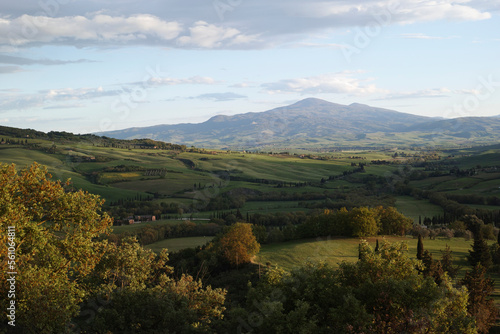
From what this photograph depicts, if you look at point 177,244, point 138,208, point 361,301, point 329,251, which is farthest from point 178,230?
point 361,301

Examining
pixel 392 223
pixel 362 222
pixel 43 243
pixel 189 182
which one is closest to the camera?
pixel 43 243

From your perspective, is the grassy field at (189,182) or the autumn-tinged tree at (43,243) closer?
the autumn-tinged tree at (43,243)

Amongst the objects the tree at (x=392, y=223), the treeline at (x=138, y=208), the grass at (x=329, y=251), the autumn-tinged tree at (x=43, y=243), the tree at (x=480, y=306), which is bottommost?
the treeline at (x=138, y=208)

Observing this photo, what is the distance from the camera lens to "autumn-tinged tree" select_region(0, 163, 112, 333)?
18578 millimetres

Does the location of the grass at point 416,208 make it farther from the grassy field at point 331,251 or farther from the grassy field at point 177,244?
the grassy field at point 177,244

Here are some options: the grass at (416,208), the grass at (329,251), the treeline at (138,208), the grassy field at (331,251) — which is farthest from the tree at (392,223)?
the treeline at (138,208)

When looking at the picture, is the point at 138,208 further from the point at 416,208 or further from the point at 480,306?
the point at 480,306

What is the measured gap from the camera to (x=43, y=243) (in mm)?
19828

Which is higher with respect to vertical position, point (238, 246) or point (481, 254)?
point (481, 254)

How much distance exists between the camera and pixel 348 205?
125m

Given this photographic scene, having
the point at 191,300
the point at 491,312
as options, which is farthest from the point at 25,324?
the point at 491,312

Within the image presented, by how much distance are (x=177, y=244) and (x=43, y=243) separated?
A: 70.6 meters

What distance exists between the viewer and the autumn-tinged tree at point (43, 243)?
18578 mm

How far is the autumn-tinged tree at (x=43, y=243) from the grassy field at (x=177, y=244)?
61.2 meters
